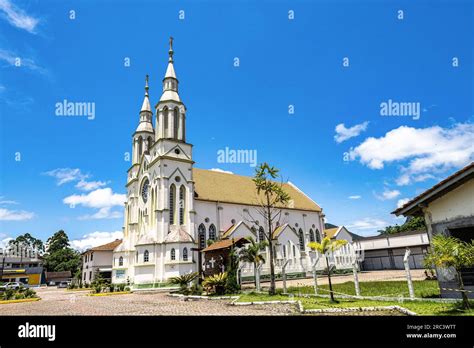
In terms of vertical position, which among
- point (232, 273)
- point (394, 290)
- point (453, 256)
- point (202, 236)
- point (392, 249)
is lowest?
point (394, 290)

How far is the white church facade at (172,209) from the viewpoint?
2795 centimetres

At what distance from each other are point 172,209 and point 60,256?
5598cm

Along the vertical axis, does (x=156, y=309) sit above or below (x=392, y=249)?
below

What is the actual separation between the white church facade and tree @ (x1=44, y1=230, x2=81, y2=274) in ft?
128

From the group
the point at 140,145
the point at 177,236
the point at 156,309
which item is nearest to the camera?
the point at 156,309

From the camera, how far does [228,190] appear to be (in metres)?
37.9

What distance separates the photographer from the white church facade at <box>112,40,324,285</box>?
91.7 feet

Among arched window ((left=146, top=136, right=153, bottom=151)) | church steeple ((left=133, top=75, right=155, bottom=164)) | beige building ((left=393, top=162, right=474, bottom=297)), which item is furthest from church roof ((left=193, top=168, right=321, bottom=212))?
beige building ((left=393, top=162, right=474, bottom=297))

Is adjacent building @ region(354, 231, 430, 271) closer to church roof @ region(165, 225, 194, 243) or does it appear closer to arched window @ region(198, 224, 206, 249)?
arched window @ region(198, 224, 206, 249)

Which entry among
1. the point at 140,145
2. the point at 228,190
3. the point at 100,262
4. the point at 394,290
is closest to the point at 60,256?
the point at 100,262

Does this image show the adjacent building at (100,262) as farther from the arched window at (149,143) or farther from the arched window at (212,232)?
the arched window at (212,232)

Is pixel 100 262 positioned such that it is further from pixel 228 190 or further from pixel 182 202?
pixel 228 190

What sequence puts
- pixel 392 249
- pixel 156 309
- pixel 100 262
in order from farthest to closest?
pixel 100 262
pixel 392 249
pixel 156 309

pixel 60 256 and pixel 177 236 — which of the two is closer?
pixel 177 236
